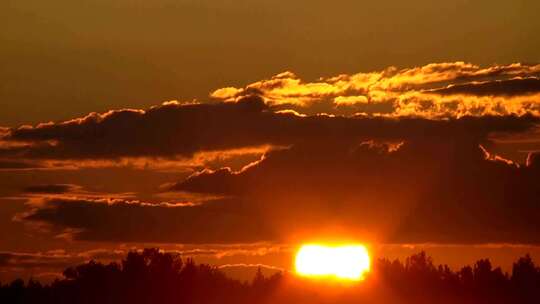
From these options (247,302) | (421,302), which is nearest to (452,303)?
(421,302)

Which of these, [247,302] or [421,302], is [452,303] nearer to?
[421,302]

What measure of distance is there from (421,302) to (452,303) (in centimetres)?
610

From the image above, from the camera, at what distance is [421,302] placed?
19988cm

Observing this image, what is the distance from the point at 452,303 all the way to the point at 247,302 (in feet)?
132

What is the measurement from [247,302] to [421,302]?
3426 cm

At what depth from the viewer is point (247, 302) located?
7790 inches

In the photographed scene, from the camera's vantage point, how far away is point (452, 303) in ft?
656
